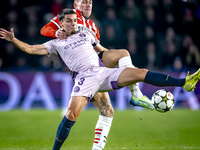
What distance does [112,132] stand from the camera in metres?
7.50

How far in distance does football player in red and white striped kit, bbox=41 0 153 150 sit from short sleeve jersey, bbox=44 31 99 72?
0.14 metres

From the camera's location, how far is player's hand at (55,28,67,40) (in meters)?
4.77

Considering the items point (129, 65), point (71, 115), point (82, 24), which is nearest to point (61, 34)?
point (82, 24)

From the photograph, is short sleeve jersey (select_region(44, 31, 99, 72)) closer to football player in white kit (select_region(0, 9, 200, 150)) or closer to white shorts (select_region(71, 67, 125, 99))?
football player in white kit (select_region(0, 9, 200, 150))

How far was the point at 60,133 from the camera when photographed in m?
4.38

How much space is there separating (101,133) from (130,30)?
7.22m

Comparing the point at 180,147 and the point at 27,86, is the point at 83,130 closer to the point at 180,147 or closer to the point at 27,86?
the point at 180,147

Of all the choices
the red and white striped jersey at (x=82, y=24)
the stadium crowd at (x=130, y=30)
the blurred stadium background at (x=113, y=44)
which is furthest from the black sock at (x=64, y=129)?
the stadium crowd at (x=130, y=30)

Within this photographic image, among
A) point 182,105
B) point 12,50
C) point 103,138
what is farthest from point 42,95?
point 103,138

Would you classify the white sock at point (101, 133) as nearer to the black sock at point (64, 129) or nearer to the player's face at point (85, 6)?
the black sock at point (64, 129)

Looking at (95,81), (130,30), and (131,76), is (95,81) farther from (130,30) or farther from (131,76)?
(130,30)

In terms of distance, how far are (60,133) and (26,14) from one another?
8.36 m

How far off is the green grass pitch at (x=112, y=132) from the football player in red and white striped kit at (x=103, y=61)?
2.08 feet

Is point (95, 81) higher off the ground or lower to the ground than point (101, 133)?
higher
